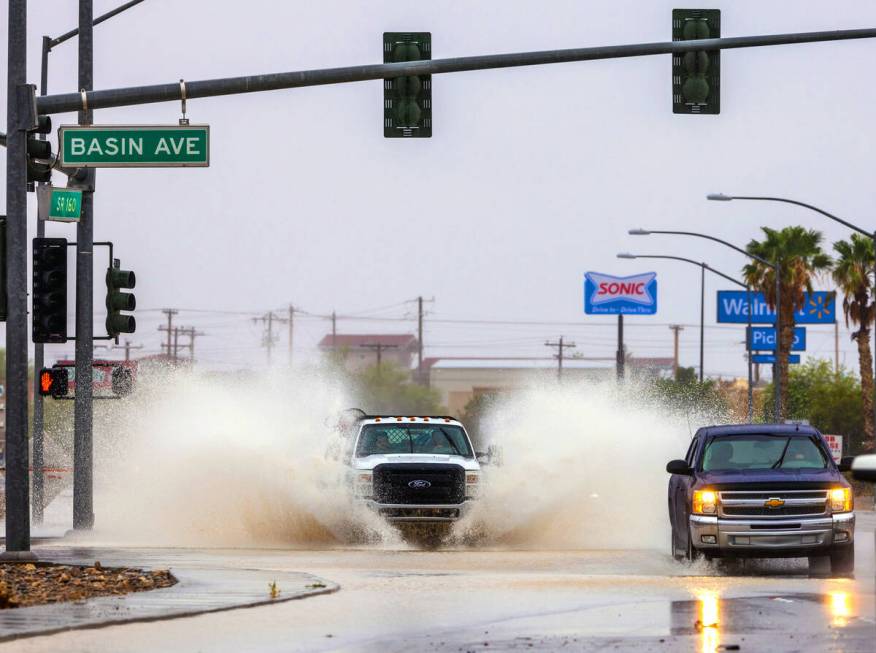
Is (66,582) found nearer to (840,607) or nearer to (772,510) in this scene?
(840,607)

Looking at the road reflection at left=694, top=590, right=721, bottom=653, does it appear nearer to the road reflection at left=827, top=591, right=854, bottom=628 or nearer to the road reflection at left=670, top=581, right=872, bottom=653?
the road reflection at left=670, top=581, right=872, bottom=653

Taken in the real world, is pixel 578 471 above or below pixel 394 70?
below

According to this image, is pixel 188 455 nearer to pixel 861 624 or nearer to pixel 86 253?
pixel 86 253

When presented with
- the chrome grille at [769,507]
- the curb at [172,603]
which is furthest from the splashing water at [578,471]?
the curb at [172,603]

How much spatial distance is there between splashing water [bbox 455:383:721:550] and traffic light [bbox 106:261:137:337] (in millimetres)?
5743

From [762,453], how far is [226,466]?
12.2m

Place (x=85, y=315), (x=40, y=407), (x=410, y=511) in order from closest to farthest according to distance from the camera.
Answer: (x=410, y=511)
(x=85, y=315)
(x=40, y=407)

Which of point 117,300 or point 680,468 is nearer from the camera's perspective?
point 680,468

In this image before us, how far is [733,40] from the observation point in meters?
20.9

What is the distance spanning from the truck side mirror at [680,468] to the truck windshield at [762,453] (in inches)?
8.2

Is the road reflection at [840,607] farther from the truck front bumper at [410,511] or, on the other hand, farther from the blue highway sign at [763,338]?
the blue highway sign at [763,338]

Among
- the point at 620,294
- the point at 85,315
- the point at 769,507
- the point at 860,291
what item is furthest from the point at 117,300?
the point at 620,294

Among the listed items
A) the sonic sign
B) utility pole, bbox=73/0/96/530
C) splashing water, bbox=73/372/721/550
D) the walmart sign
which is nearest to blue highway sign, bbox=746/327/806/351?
the walmart sign

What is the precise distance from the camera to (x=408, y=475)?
26688 millimetres
